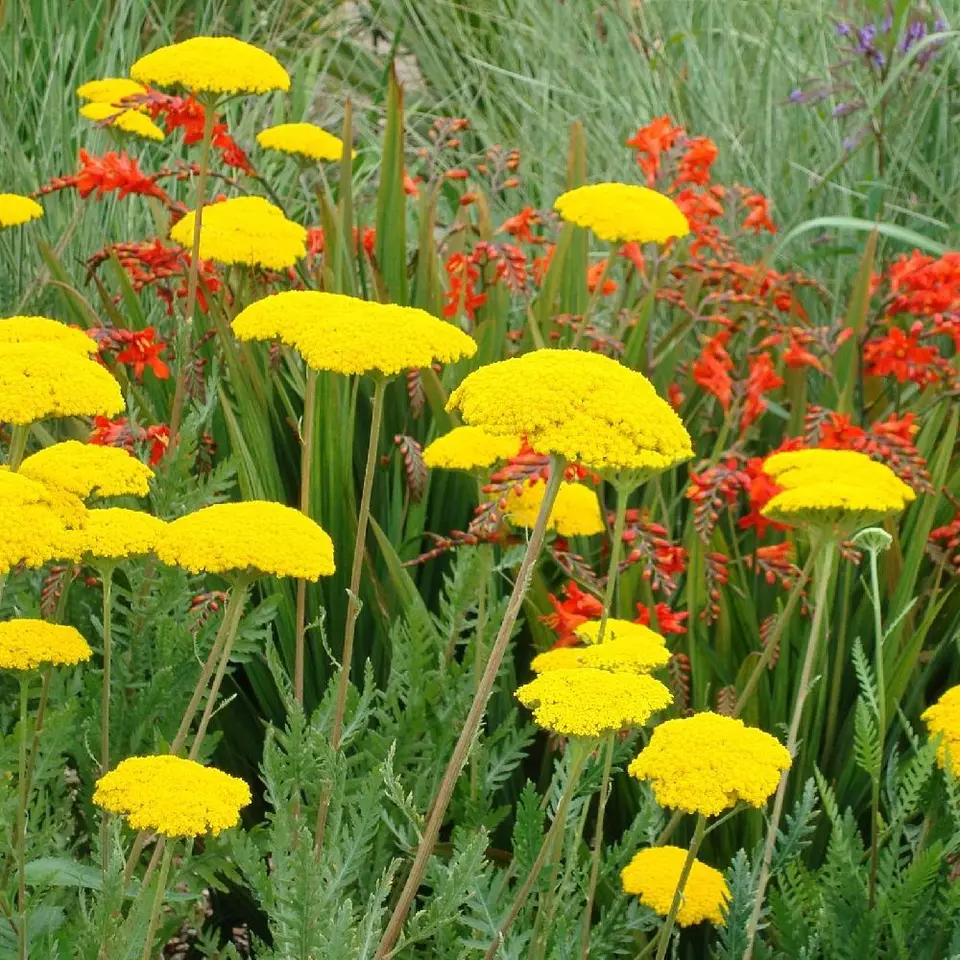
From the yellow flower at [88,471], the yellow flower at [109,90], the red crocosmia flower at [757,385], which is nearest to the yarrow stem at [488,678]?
the yellow flower at [88,471]

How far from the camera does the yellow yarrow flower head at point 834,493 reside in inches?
64.9

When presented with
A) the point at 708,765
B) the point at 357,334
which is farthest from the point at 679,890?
the point at 357,334

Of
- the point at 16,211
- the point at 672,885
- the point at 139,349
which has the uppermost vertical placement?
the point at 16,211

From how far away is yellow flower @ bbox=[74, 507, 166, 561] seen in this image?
57.6 inches

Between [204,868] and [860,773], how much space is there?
0.94 m

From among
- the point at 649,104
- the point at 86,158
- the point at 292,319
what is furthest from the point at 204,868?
the point at 649,104

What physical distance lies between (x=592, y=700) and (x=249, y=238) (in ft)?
3.51

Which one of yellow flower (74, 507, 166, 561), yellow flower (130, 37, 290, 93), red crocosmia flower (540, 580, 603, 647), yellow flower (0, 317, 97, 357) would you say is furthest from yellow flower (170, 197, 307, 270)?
yellow flower (74, 507, 166, 561)

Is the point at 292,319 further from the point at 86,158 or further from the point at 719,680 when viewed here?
the point at 86,158

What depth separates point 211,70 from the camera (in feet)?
6.66

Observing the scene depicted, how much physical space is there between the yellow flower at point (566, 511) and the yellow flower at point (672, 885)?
1.31 ft

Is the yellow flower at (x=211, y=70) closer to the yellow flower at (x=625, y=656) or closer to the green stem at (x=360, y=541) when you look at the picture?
the green stem at (x=360, y=541)

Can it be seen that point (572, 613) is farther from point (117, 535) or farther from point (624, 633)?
point (117, 535)

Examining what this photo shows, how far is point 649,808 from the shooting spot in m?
1.80
